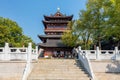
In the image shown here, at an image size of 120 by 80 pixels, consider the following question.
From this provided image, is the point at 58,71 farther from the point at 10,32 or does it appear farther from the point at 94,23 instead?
the point at 10,32

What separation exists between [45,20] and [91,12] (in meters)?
15.8

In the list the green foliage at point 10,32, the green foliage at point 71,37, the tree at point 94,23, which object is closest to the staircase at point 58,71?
the tree at point 94,23

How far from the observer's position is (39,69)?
16141 millimetres

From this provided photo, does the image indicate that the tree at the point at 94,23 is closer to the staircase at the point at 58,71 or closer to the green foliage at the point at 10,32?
the staircase at the point at 58,71

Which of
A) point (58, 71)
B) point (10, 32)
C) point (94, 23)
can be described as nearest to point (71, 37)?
point (94, 23)

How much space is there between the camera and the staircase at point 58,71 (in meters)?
14.5

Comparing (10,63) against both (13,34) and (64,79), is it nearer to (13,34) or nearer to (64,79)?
(64,79)

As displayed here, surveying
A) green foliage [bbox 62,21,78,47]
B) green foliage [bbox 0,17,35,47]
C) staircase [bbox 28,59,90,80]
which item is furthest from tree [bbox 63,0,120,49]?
green foliage [bbox 0,17,35,47]

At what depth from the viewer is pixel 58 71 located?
15.7m

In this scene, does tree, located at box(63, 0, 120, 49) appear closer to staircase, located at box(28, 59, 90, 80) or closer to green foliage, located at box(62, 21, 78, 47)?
green foliage, located at box(62, 21, 78, 47)

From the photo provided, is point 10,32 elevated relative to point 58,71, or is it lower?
elevated

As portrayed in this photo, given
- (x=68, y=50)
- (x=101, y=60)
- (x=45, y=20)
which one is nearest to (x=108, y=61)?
(x=101, y=60)

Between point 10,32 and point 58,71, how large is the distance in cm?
2418

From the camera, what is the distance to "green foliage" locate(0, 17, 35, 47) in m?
35.6
